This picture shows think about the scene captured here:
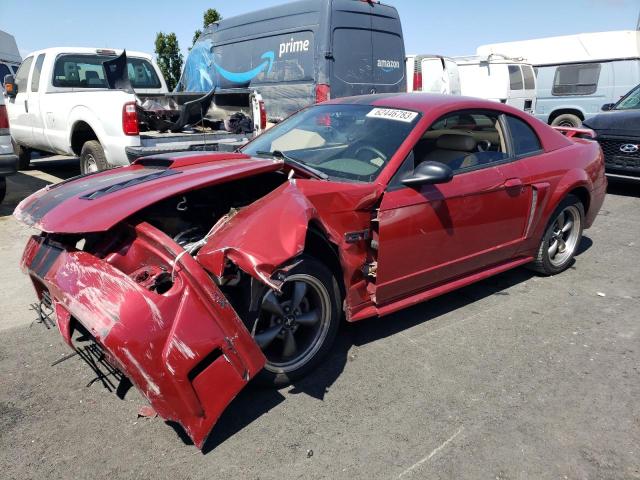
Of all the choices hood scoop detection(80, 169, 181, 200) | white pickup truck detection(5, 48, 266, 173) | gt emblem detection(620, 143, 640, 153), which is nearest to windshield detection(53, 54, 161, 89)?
white pickup truck detection(5, 48, 266, 173)

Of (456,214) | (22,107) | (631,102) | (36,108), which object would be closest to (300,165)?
(456,214)

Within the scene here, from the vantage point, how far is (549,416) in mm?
2729

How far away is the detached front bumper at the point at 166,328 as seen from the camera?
2209mm

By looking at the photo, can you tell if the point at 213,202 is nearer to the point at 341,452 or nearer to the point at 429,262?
the point at 429,262

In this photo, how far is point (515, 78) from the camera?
14266 mm

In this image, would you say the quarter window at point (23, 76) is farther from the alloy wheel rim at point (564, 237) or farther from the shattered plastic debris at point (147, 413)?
the alloy wheel rim at point (564, 237)

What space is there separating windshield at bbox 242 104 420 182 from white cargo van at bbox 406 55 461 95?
397 inches

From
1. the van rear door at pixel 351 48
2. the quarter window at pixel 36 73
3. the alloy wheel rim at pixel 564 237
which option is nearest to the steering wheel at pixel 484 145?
the alloy wheel rim at pixel 564 237

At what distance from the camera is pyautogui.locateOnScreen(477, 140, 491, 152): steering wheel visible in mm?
3955

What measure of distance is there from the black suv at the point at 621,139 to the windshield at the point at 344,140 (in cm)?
607

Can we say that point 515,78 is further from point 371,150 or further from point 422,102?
point 371,150

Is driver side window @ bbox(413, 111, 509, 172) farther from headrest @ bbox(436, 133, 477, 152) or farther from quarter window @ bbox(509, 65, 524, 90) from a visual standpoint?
quarter window @ bbox(509, 65, 524, 90)

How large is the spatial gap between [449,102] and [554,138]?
53.9 inches

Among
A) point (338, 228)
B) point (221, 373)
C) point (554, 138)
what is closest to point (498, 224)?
point (554, 138)
